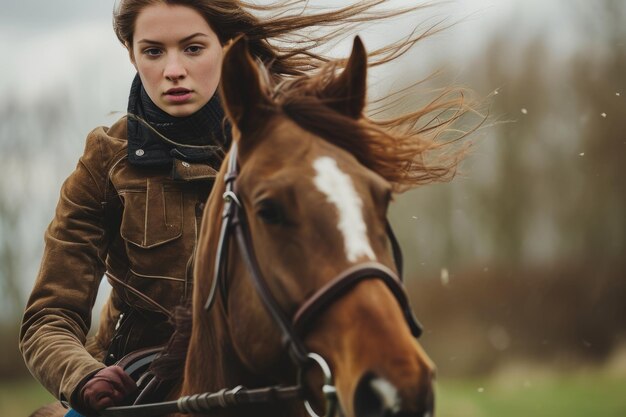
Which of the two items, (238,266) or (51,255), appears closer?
(238,266)

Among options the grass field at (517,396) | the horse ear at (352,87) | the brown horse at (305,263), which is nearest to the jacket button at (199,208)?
the brown horse at (305,263)

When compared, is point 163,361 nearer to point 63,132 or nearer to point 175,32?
point 175,32

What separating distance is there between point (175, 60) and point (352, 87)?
1005 millimetres

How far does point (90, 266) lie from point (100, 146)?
493 millimetres

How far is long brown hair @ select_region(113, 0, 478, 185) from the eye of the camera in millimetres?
4035

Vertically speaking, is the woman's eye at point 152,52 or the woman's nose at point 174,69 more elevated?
the woman's eye at point 152,52

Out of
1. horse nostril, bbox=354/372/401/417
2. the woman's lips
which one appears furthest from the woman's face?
horse nostril, bbox=354/372/401/417

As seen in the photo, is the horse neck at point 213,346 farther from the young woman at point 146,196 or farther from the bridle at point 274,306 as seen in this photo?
the young woman at point 146,196

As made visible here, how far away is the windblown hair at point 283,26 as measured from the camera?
4480 millimetres

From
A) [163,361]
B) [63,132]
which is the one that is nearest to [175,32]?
[163,361]

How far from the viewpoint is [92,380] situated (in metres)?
3.64

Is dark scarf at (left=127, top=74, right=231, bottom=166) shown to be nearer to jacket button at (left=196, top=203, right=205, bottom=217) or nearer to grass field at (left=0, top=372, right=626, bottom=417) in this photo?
jacket button at (left=196, top=203, right=205, bottom=217)

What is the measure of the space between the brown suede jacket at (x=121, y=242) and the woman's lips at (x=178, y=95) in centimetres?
25

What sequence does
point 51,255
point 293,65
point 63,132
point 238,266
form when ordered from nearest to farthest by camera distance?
point 238,266
point 51,255
point 293,65
point 63,132
